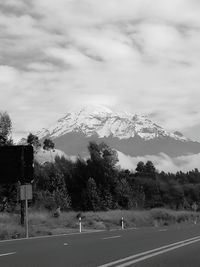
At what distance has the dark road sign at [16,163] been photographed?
41.4 m

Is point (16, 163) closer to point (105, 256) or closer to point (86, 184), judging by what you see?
point (105, 256)

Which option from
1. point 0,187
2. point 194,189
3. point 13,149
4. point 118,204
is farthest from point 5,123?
point 194,189

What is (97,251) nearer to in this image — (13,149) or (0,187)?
(13,149)

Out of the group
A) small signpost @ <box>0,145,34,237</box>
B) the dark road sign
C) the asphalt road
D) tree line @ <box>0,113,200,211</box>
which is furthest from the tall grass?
the asphalt road

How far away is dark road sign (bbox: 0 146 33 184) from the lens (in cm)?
4138

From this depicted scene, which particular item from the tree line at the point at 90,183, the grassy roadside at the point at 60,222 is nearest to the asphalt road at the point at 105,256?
the grassy roadside at the point at 60,222

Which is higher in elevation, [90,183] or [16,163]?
[90,183]

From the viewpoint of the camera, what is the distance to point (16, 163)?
138ft

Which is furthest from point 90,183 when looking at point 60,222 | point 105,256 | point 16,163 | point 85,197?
Answer: point 105,256

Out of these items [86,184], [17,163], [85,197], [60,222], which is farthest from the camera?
[86,184]

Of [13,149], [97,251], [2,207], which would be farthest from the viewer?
[2,207]

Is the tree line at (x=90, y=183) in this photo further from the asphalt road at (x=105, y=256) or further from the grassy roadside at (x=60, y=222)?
the asphalt road at (x=105, y=256)

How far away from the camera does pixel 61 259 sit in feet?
50.8

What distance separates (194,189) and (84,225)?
11200cm
